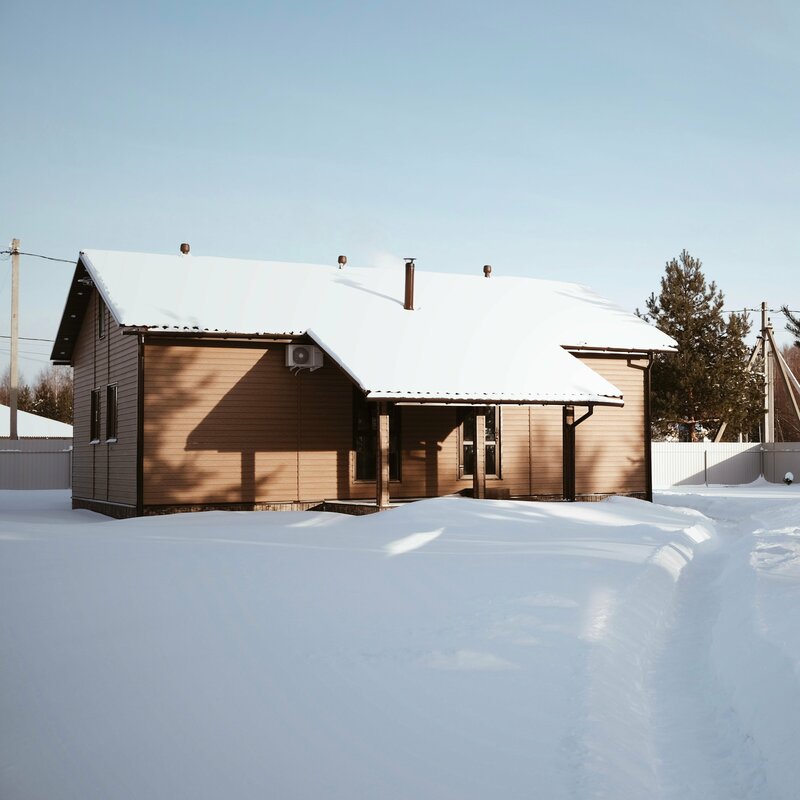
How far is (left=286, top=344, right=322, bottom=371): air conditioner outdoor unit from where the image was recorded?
17.4 m

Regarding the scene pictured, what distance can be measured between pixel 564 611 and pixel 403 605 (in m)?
1.41

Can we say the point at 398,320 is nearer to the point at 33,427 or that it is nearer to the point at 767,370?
the point at 767,370

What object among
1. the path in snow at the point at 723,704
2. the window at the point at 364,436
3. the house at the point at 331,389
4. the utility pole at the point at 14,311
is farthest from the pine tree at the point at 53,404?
the path in snow at the point at 723,704

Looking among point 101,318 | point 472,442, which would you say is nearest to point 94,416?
point 101,318

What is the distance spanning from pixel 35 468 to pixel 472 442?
18.8m

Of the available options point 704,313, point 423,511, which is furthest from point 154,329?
point 704,313

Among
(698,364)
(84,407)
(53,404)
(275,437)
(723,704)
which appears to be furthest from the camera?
(53,404)

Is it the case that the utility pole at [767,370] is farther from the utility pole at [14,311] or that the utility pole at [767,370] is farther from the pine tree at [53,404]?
the pine tree at [53,404]

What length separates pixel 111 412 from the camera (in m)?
19.4

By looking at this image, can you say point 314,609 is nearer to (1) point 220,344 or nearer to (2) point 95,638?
(2) point 95,638

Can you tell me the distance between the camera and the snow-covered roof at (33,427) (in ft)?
170

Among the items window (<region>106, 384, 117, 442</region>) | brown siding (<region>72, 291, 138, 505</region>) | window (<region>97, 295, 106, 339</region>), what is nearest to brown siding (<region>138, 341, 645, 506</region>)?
brown siding (<region>72, 291, 138, 505</region>)

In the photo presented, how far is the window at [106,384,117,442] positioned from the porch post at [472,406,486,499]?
25.1 ft

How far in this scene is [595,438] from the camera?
821 inches
